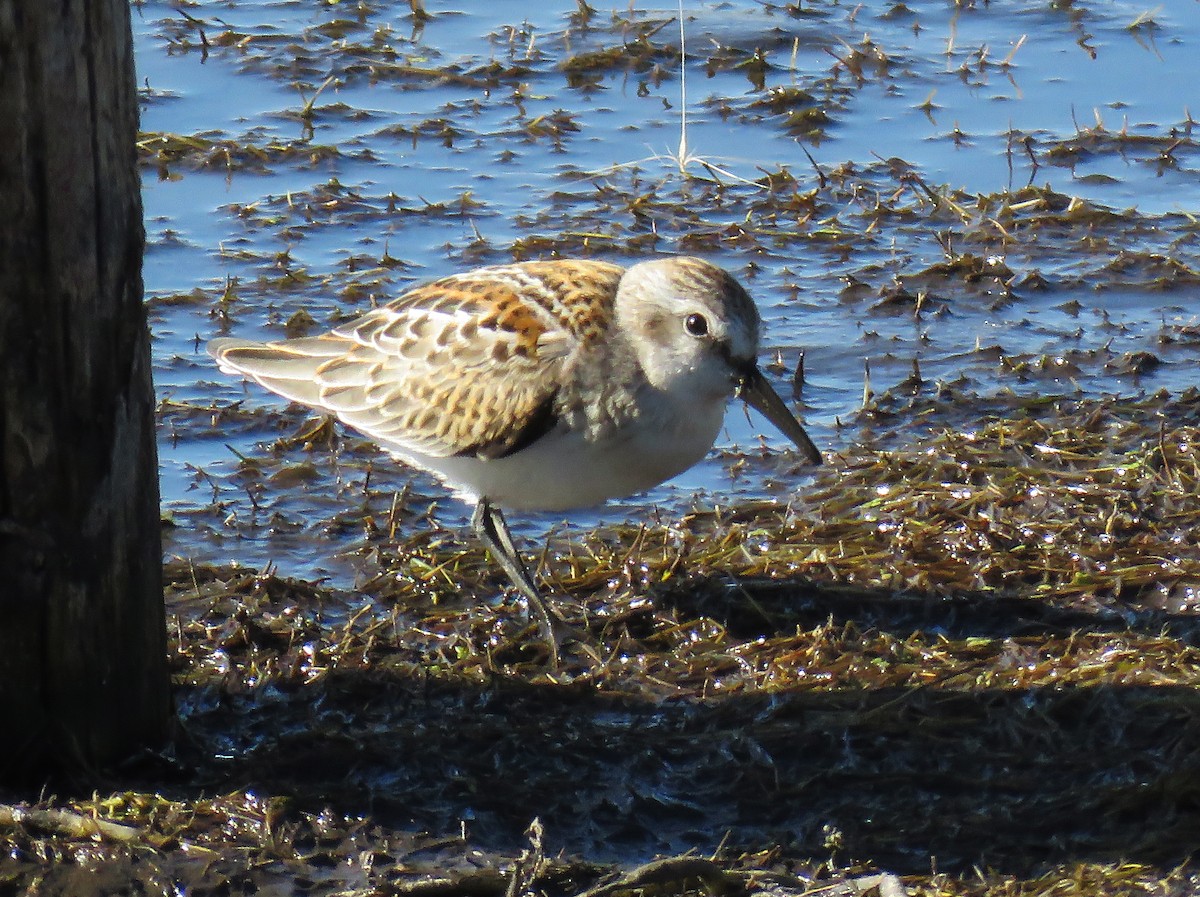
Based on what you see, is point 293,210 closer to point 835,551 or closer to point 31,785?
point 835,551

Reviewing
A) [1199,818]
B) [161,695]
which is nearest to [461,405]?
[161,695]

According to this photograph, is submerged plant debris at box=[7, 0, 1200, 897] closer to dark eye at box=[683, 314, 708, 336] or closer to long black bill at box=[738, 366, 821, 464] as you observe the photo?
long black bill at box=[738, 366, 821, 464]

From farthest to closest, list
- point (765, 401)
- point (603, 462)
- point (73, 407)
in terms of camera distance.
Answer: point (765, 401)
point (603, 462)
point (73, 407)

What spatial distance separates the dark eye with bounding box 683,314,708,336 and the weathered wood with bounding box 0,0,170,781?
189cm

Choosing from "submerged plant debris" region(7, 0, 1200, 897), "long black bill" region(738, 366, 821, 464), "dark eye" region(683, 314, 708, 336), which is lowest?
"submerged plant debris" region(7, 0, 1200, 897)

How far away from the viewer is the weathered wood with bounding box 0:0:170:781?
433 centimetres

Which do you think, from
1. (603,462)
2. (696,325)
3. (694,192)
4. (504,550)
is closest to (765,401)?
(696,325)

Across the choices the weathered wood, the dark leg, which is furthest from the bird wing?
the weathered wood

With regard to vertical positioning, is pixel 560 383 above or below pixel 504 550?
above

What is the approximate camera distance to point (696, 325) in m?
6.00

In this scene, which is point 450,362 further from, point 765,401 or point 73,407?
point 73,407

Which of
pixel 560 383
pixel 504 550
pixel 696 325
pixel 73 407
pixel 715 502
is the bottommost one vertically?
pixel 715 502

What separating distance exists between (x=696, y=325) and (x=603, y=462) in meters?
0.54

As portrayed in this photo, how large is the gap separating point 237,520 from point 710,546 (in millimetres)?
1883
